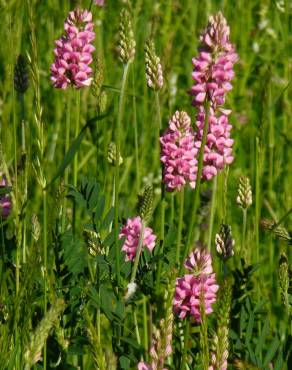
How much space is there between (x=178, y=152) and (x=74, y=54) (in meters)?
0.29

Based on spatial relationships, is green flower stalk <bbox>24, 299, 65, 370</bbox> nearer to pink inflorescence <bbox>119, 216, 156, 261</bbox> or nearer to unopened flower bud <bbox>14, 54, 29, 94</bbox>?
pink inflorescence <bbox>119, 216, 156, 261</bbox>

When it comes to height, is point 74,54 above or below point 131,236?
above

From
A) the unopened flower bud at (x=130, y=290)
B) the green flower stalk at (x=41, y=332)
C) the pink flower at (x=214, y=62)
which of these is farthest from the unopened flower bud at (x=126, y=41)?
the green flower stalk at (x=41, y=332)

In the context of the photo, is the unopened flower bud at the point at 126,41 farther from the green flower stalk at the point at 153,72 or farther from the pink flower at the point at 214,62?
the pink flower at the point at 214,62

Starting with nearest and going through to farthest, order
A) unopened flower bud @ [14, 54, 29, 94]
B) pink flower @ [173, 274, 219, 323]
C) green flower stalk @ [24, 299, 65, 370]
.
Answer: green flower stalk @ [24, 299, 65, 370]
pink flower @ [173, 274, 219, 323]
unopened flower bud @ [14, 54, 29, 94]

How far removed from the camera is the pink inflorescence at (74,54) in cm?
158

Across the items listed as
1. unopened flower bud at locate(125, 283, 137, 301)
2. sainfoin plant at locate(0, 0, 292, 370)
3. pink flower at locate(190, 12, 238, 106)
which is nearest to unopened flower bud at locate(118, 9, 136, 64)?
sainfoin plant at locate(0, 0, 292, 370)

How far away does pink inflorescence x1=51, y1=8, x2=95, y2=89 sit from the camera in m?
1.58

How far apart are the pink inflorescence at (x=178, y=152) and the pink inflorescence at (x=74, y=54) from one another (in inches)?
9.0

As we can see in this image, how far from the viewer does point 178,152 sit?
145 cm

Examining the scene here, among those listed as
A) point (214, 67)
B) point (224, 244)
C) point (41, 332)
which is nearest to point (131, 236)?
point (224, 244)

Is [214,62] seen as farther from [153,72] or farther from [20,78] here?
[20,78]

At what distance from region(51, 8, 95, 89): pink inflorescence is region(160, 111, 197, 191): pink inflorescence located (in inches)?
9.0

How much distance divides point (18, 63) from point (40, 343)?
89 cm
